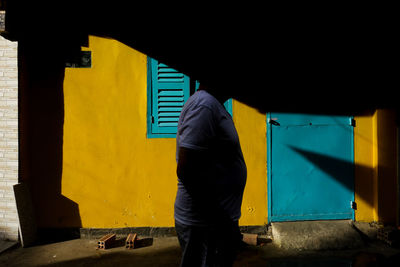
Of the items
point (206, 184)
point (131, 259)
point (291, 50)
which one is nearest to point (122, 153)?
point (131, 259)

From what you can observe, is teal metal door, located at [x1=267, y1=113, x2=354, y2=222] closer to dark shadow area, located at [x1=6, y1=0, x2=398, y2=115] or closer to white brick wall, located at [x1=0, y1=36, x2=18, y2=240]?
dark shadow area, located at [x1=6, y1=0, x2=398, y2=115]

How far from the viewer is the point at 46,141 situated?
4926 millimetres

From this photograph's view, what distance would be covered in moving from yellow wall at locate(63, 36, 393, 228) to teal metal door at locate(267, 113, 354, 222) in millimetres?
137

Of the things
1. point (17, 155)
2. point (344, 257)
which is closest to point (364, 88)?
point (344, 257)

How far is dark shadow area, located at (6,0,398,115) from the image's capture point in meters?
4.84

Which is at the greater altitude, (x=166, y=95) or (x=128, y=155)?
(x=166, y=95)

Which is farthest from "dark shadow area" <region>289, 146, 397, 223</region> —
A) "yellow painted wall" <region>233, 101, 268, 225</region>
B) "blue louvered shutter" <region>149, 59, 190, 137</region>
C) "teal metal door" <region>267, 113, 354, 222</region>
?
"blue louvered shutter" <region>149, 59, 190, 137</region>

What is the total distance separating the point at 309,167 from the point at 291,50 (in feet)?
6.09

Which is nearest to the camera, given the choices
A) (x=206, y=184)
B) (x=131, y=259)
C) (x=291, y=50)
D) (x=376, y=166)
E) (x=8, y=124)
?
(x=206, y=184)

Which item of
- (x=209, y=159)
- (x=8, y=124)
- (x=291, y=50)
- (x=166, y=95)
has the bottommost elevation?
(x=209, y=159)

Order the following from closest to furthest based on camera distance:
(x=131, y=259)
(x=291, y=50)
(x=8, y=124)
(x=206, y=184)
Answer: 1. (x=206, y=184)
2. (x=131, y=259)
3. (x=8, y=124)
4. (x=291, y=50)

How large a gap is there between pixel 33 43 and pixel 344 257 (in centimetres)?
543

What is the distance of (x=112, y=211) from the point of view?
4.93 m

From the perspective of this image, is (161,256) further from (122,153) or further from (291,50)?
(291,50)
